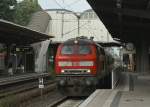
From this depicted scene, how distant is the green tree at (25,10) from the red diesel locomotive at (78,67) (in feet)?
272

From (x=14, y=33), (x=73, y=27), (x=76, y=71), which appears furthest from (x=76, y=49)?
(x=73, y=27)

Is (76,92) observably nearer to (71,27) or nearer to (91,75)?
(91,75)

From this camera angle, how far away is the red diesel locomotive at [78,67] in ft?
77.2

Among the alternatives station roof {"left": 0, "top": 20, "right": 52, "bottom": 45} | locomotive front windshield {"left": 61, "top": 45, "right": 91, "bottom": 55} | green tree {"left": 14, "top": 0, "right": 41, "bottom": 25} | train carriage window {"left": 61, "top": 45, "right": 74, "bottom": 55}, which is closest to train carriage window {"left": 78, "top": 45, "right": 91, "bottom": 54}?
locomotive front windshield {"left": 61, "top": 45, "right": 91, "bottom": 55}

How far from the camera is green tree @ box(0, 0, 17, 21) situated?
8212cm

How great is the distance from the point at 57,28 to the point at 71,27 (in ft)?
7.97

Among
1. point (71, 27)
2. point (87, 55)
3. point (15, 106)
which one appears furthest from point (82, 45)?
point (71, 27)

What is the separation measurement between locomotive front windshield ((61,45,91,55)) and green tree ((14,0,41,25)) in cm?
8287

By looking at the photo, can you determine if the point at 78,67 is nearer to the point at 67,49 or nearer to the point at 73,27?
the point at 67,49

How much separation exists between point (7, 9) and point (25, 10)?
33489 mm

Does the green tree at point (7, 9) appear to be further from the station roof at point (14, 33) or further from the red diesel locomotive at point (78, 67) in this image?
the red diesel locomotive at point (78, 67)

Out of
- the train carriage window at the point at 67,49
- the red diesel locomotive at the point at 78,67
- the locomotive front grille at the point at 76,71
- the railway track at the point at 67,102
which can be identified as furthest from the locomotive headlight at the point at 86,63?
the railway track at the point at 67,102

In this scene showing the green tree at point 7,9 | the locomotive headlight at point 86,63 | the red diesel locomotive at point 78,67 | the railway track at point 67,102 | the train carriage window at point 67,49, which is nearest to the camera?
the railway track at point 67,102

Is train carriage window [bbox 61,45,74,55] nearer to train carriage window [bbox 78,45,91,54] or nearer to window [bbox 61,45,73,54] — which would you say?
window [bbox 61,45,73,54]
